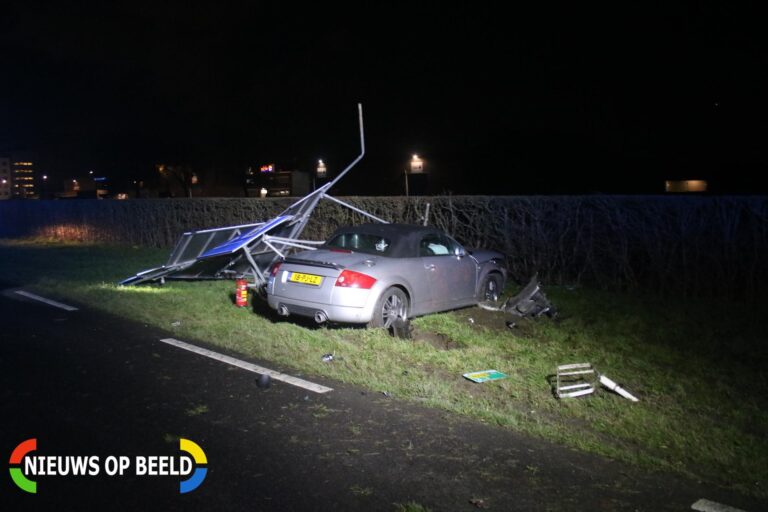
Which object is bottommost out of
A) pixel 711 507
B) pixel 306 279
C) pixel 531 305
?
pixel 711 507

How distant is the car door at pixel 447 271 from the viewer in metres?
8.78

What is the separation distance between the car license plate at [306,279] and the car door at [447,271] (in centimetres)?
161

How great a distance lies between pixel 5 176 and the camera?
450ft

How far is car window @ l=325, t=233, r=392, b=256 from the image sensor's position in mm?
8651

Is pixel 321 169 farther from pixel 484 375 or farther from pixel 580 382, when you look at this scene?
pixel 580 382

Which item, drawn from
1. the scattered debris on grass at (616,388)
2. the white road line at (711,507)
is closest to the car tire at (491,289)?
the scattered debris on grass at (616,388)

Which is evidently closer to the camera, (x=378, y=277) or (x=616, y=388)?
(x=616, y=388)

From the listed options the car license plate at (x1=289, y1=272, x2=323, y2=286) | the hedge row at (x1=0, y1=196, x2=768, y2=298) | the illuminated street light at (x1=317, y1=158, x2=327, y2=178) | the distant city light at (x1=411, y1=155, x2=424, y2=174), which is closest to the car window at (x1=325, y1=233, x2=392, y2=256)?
the car license plate at (x1=289, y1=272, x2=323, y2=286)

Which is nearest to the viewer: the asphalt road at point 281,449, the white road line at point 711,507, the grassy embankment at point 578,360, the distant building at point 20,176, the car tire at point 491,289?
the white road line at point 711,507

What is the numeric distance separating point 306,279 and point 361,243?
4.04 ft

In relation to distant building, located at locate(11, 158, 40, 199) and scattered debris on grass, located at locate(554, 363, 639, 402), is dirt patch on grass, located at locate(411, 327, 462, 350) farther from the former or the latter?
distant building, located at locate(11, 158, 40, 199)

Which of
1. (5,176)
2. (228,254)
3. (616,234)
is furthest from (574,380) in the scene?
(5,176)

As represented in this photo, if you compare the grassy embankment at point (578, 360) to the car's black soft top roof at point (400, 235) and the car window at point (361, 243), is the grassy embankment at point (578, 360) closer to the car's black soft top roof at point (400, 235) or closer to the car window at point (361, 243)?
the car's black soft top roof at point (400, 235)

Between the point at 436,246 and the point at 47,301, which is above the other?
the point at 436,246
